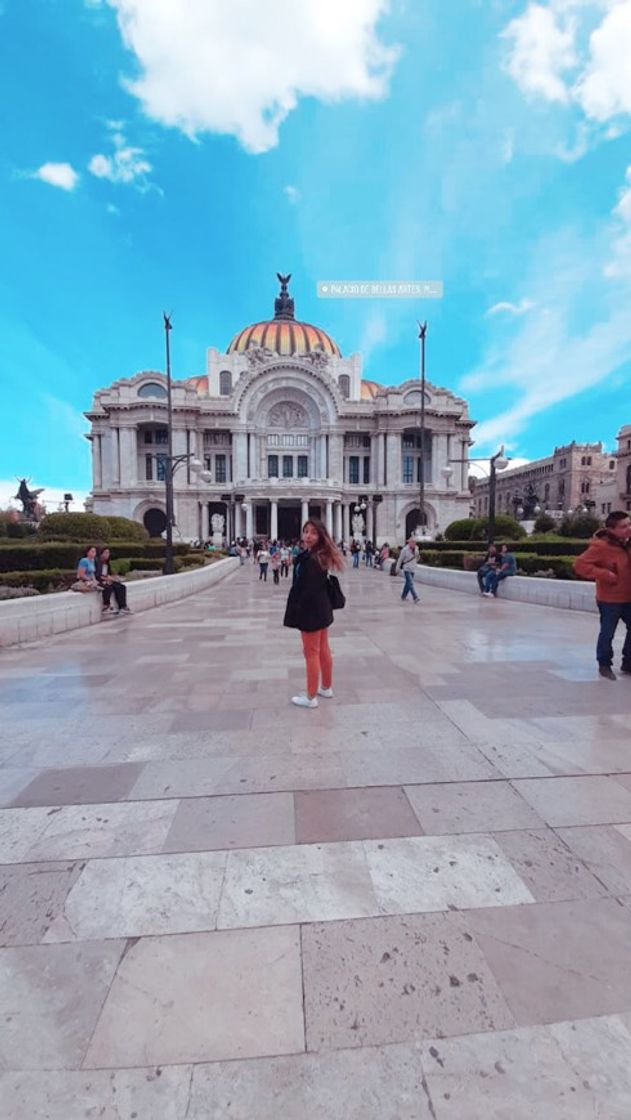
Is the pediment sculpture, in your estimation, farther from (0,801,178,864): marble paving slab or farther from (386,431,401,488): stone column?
(0,801,178,864): marble paving slab

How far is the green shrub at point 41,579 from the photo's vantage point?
11.3 m

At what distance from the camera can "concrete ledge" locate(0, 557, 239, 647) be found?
7926 millimetres

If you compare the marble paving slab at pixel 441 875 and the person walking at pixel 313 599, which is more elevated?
the person walking at pixel 313 599

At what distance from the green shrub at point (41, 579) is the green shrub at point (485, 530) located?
781 inches

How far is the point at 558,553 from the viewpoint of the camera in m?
20.1

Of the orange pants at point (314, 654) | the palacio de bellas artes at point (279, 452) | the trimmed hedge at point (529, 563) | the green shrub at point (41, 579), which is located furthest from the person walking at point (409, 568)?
the palacio de bellas artes at point (279, 452)

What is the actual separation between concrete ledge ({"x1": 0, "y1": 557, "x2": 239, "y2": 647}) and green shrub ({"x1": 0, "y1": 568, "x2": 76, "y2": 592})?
1.48 m

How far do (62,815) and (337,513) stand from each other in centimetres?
5125

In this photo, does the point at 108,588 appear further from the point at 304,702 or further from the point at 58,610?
the point at 304,702

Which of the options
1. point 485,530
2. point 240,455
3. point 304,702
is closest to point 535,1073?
point 304,702

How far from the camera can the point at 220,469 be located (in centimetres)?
5662

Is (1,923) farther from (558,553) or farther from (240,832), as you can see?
(558,553)

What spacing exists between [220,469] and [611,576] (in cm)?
5343

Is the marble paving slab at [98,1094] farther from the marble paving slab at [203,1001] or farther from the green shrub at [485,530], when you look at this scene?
the green shrub at [485,530]
